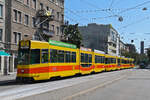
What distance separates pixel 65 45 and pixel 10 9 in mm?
12715

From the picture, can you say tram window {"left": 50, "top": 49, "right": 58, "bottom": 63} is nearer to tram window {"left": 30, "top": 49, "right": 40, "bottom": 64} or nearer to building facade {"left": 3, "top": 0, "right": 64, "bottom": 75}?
tram window {"left": 30, "top": 49, "right": 40, "bottom": 64}

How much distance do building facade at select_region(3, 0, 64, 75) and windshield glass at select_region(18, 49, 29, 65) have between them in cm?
742

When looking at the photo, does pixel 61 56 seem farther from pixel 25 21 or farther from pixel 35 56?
pixel 25 21

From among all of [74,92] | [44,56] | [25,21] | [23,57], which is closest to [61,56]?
[44,56]

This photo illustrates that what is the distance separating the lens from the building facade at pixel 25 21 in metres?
27.6

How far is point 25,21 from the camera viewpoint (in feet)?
102

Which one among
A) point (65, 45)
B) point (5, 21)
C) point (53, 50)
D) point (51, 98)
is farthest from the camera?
point (5, 21)

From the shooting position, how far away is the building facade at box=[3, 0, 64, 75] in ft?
90.6

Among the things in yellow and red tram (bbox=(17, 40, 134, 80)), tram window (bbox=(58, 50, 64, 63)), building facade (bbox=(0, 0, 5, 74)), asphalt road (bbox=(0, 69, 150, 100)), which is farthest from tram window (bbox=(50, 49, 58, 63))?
building facade (bbox=(0, 0, 5, 74))

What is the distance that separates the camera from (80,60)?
69.9ft

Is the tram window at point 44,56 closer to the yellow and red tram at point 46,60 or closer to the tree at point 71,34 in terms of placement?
the yellow and red tram at point 46,60

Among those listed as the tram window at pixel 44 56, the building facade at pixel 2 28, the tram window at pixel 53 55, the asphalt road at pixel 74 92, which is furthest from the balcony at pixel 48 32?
the asphalt road at pixel 74 92

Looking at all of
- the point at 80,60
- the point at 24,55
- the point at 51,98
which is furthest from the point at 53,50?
the point at 51,98

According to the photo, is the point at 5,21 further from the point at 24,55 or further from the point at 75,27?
the point at 75,27
